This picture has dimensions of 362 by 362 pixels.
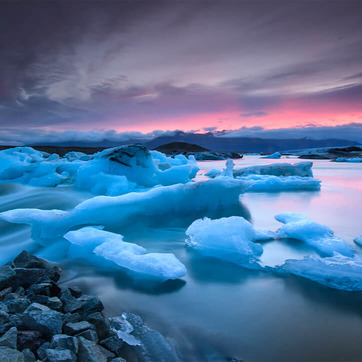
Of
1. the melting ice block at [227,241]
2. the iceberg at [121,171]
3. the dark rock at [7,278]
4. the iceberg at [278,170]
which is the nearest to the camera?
the dark rock at [7,278]

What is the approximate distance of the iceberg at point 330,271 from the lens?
2084 mm

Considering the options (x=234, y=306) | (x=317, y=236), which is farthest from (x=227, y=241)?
(x=317, y=236)

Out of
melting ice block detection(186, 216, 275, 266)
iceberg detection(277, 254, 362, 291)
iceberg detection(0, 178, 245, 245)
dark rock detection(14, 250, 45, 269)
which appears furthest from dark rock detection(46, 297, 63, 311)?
iceberg detection(277, 254, 362, 291)

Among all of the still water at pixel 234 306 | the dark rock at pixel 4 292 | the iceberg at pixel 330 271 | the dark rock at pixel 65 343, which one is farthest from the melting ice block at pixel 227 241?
the dark rock at pixel 4 292

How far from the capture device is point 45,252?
3033 millimetres

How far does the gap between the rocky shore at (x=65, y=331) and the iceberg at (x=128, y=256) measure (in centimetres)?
53

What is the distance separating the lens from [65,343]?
4.44ft

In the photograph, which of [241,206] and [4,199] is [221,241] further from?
[4,199]

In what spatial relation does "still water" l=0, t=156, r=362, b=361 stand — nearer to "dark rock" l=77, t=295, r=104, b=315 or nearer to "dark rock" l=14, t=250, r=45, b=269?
"dark rock" l=77, t=295, r=104, b=315

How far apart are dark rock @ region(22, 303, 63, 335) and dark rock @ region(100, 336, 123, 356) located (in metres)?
0.27

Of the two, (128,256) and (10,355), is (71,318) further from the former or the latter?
(128,256)

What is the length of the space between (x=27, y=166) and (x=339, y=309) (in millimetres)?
9429

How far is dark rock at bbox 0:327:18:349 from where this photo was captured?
4.29ft

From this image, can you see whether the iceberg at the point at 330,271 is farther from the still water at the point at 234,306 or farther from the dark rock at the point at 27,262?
the dark rock at the point at 27,262
